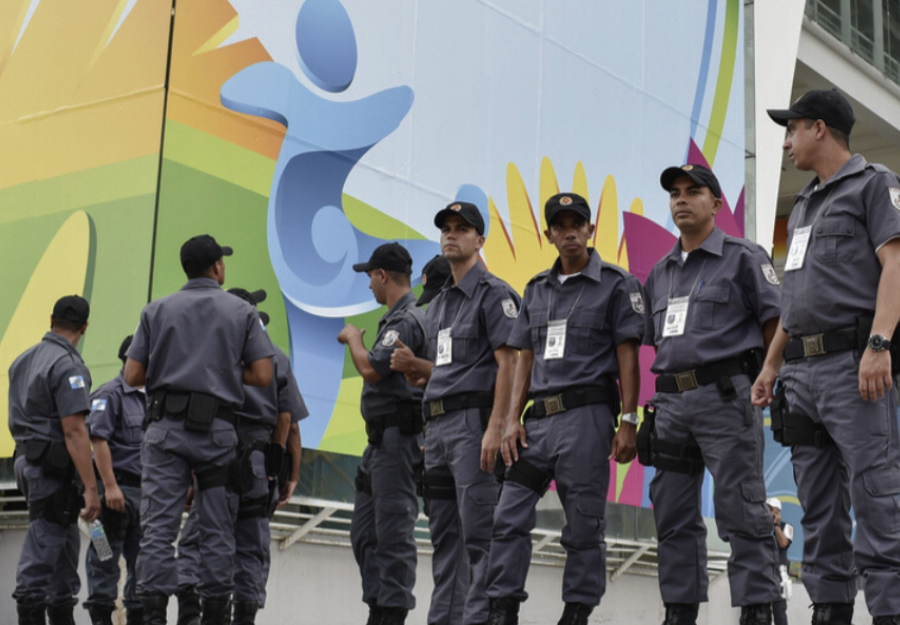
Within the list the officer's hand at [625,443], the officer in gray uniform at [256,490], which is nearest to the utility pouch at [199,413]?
the officer in gray uniform at [256,490]

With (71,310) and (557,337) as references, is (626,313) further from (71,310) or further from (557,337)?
(71,310)

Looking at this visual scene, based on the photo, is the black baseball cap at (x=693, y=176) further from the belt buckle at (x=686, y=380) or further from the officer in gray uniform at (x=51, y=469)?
the officer in gray uniform at (x=51, y=469)

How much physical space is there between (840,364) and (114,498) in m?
3.68

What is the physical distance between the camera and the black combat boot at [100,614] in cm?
636

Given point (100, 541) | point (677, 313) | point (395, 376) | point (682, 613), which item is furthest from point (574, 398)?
point (100, 541)

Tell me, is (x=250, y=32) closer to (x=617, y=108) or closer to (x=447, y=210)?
(x=447, y=210)

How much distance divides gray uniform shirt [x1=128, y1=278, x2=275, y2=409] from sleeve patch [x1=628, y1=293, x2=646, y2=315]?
5.23 ft

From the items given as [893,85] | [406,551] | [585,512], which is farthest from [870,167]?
[893,85]

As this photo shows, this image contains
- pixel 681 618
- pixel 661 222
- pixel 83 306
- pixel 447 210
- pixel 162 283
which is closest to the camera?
pixel 681 618

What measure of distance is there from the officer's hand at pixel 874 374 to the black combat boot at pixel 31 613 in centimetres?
414

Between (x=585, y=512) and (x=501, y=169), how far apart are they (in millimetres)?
4868

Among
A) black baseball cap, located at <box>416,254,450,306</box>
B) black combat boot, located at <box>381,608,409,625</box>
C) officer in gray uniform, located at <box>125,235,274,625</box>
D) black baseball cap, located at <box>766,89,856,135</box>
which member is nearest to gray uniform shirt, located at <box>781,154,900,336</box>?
black baseball cap, located at <box>766,89,856,135</box>

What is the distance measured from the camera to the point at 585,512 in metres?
4.71

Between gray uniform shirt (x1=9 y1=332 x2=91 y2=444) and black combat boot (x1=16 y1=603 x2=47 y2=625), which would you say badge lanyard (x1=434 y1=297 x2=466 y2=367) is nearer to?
gray uniform shirt (x1=9 y1=332 x2=91 y2=444)
